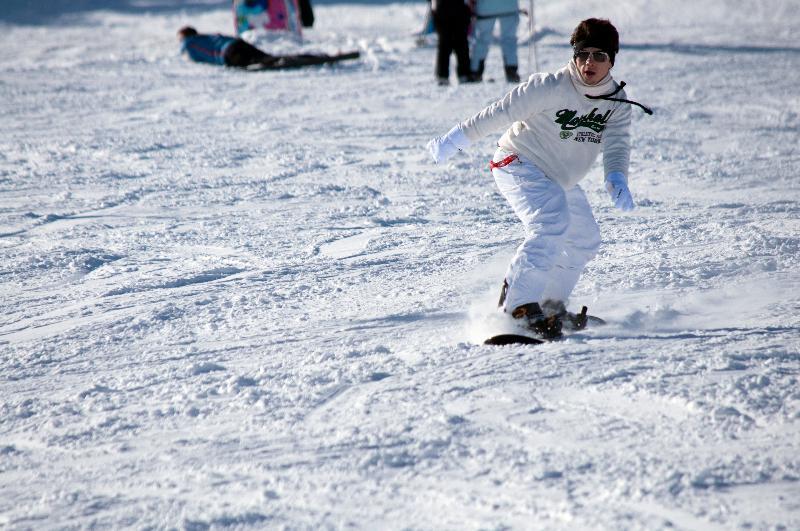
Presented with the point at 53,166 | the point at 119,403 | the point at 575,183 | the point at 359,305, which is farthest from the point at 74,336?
the point at 53,166

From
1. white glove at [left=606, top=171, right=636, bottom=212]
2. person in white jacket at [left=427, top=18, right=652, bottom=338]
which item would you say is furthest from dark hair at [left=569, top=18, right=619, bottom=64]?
white glove at [left=606, top=171, right=636, bottom=212]

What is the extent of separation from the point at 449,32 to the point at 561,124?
22.7 ft

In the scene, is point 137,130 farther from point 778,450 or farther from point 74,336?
point 778,450

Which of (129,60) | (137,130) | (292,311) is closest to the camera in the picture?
(292,311)

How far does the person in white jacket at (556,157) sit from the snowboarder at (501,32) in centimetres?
673

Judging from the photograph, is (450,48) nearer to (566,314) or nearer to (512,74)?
(512,74)

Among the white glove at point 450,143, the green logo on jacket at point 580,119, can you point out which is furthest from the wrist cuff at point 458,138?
the green logo on jacket at point 580,119

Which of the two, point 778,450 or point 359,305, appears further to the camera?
point 359,305

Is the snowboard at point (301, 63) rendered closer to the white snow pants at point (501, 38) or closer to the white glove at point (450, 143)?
the white snow pants at point (501, 38)

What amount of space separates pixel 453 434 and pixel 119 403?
3.64 ft

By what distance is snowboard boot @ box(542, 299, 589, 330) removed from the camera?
3.36 metres

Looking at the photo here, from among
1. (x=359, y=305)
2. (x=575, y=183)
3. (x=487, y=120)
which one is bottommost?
(x=359, y=305)

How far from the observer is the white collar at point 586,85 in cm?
324

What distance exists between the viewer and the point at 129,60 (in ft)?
41.0
